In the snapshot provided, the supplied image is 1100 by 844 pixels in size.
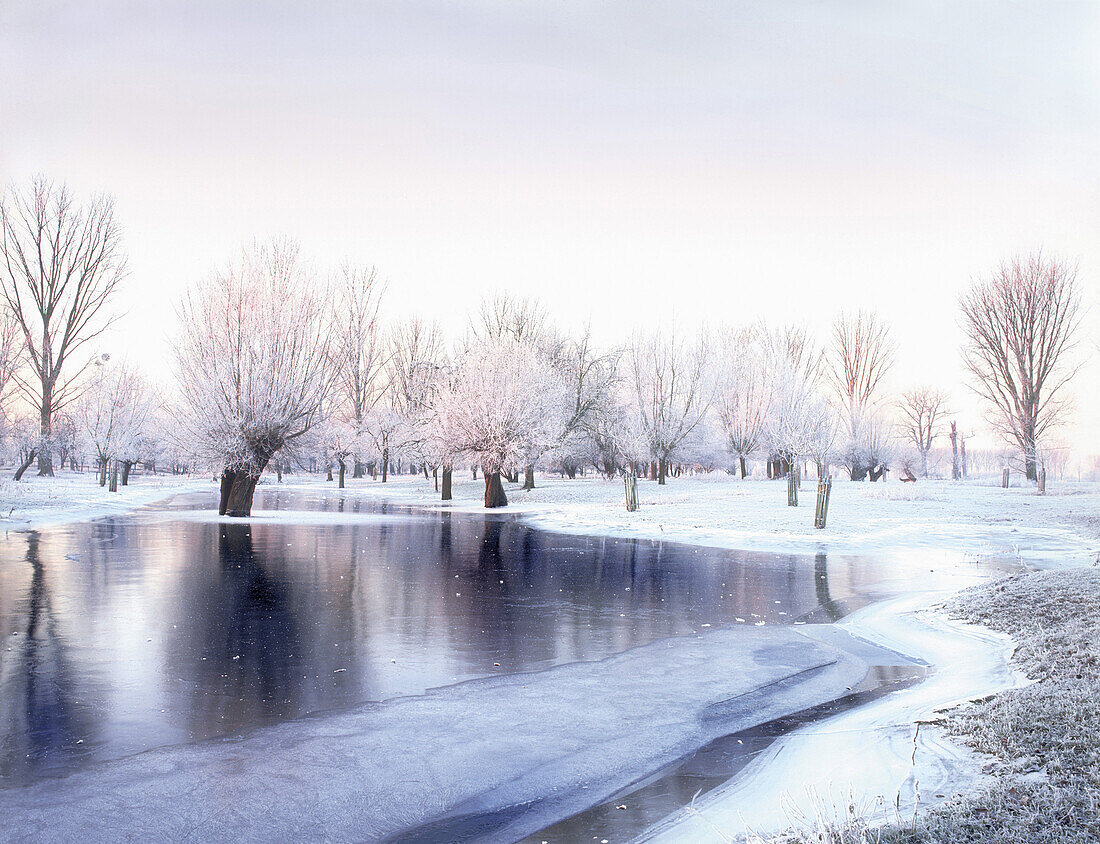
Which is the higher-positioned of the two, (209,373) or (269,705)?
(209,373)

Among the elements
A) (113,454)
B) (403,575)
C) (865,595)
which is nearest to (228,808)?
(403,575)

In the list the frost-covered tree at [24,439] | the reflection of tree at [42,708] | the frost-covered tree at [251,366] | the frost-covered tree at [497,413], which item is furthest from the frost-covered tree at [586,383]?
the reflection of tree at [42,708]

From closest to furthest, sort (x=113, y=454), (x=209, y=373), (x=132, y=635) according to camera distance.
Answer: (x=132, y=635) < (x=209, y=373) < (x=113, y=454)

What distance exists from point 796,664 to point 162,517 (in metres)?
25.2

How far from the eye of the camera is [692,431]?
44.6 m

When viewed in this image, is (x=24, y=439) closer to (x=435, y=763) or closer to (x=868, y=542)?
(x=868, y=542)

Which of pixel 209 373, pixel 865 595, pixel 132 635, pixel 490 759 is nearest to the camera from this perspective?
pixel 490 759

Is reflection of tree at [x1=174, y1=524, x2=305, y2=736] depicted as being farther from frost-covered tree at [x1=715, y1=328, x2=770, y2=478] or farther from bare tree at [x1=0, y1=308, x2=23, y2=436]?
frost-covered tree at [x1=715, y1=328, x2=770, y2=478]

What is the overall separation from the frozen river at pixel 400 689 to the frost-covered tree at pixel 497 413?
66.8ft

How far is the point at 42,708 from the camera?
5629 millimetres

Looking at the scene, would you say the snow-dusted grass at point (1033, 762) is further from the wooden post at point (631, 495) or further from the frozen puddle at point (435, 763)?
the wooden post at point (631, 495)

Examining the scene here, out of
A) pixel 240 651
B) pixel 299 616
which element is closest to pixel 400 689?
pixel 240 651

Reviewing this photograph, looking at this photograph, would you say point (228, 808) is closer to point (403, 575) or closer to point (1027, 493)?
point (403, 575)

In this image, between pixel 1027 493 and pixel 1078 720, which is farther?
pixel 1027 493
